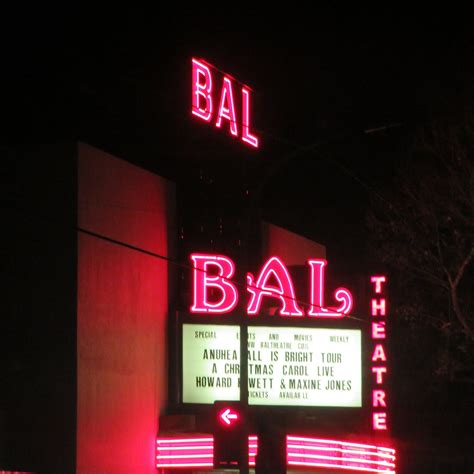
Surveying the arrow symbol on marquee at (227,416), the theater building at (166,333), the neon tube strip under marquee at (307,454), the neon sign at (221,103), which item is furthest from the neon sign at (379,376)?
the arrow symbol on marquee at (227,416)

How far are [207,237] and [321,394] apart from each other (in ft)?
13.7

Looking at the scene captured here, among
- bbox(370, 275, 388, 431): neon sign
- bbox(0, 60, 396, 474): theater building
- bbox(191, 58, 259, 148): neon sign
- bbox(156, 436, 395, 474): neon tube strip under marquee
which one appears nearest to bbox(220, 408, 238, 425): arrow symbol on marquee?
bbox(0, 60, 396, 474): theater building

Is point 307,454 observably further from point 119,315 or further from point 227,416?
point 227,416

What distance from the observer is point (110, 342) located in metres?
19.5

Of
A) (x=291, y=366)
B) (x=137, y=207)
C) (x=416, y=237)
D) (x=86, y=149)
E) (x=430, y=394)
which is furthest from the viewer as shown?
(x=430, y=394)

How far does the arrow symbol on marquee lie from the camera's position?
16344mm

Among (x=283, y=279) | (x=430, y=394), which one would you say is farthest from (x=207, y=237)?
(x=430, y=394)

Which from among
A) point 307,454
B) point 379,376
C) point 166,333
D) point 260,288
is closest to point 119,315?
point 166,333

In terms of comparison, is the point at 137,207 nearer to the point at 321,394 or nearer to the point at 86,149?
the point at 86,149

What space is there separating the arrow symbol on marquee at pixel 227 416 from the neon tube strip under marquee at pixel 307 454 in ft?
12.3

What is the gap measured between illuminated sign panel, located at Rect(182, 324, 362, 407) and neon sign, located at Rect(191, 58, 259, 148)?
14.4 feet

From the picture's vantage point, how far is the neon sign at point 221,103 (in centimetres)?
2191

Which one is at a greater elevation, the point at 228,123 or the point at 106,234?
the point at 228,123

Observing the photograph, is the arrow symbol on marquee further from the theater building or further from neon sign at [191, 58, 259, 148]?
neon sign at [191, 58, 259, 148]
